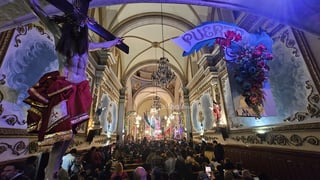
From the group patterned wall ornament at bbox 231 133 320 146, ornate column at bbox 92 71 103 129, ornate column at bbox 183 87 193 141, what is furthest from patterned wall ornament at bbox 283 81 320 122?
ornate column at bbox 183 87 193 141

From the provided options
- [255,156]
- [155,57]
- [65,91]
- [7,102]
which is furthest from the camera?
[155,57]

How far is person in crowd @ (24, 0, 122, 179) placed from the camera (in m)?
0.92

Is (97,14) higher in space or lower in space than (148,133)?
higher

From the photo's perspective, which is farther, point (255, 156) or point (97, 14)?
point (97, 14)

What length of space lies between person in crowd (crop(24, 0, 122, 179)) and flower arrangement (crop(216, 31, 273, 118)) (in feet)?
6.86

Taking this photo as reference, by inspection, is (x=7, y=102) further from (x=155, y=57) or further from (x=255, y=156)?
(x=155, y=57)

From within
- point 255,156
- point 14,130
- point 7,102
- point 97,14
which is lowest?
point 255,156

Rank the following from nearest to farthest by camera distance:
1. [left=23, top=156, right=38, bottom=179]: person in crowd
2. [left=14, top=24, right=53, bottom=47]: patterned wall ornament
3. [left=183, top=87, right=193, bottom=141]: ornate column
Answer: [left=23, top=156, right=38, bottom=179]: person in crowd
[left=14, top=24, right=53, bottom=47]: patterned wall ornament
[left=183, top=87, right=193, bottom=141]: ornate column

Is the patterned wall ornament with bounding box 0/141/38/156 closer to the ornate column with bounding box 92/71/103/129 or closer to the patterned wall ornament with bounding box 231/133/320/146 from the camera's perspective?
the ornate column with bounding box 92/71/103/129

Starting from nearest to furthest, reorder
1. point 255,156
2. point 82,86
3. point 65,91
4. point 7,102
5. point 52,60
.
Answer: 1. point 65,91
2. point 82,86
3. point 7,102
4. point 52,60
5. point 255,156

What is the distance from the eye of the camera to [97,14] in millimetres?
6793

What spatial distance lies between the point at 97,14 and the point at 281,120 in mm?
7546

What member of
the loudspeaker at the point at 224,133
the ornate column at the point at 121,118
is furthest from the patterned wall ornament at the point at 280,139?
the ornate column at the point at 121,118

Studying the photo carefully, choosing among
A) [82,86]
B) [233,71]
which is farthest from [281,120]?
[82,86]
